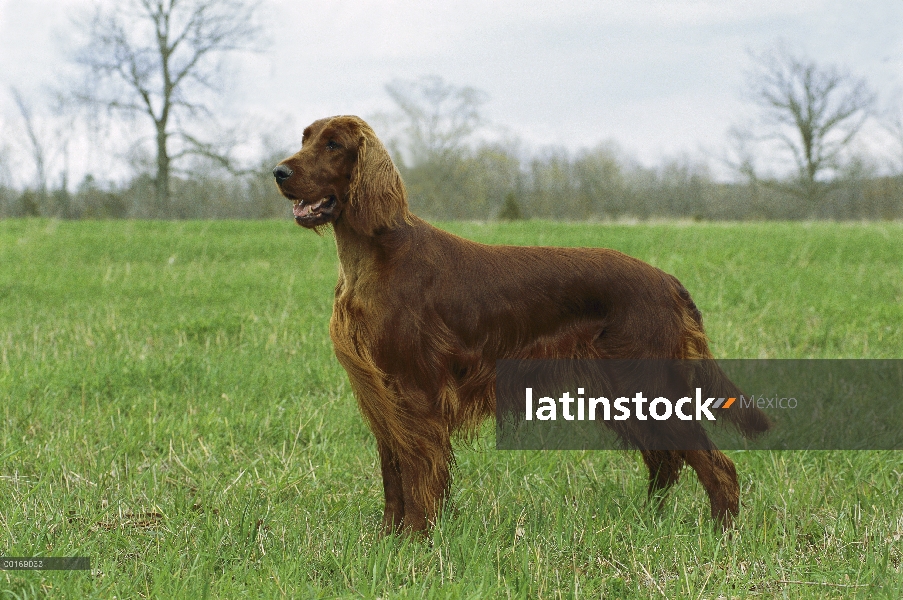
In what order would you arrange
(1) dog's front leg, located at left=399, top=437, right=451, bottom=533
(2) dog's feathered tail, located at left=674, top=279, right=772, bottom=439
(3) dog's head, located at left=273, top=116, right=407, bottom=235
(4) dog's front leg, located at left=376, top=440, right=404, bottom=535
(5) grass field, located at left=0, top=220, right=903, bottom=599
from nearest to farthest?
1. (5) grass field, located at left=0, top=220, right=903, bottom=599
2. (3) dog's head, located at left=273, top=116, right=407, bottom=235
3. (1) dog's front leg, located at left=399, top=437, right=451, bottom=533
4. (4) dog's front leg, located at left=376, top=440, right=404, bottom=535
5. (2) dog's feathered tail, located at left=674, top=279, right=772, bottom=439

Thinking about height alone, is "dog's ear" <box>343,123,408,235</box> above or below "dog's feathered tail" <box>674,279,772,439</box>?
above

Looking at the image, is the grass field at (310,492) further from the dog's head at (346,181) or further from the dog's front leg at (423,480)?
the dog's head at (346,181)

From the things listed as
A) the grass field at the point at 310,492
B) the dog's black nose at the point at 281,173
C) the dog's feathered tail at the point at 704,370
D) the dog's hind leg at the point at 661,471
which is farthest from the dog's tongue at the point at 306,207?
the dog's hind leg at the point at 661,471

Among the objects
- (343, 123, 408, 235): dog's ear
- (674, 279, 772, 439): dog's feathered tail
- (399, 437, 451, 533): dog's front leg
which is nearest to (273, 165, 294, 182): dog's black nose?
(343, 123, 408, 235): dog's ear

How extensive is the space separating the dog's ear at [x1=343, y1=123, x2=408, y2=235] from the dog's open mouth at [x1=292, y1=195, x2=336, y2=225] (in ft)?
0.23

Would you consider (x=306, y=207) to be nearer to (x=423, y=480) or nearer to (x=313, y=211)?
(x=313, y=211)

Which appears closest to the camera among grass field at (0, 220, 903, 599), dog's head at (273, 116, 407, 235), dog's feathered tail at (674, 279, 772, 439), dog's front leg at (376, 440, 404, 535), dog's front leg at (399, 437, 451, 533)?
grass field at (0, 220, 903, 599)

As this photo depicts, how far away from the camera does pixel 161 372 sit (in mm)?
4695

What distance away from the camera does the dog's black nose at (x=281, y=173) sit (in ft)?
7.70

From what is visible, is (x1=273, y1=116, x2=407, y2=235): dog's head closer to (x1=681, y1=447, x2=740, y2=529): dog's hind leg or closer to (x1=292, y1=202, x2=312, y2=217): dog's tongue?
(x1=292, y1=202, x2=312, y2=217): dog's tongue

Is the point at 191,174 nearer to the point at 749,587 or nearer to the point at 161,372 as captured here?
the point at 161,372

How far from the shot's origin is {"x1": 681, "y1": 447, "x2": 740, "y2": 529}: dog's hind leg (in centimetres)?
287

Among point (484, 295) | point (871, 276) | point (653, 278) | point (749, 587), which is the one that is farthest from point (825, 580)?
point (871, 276)

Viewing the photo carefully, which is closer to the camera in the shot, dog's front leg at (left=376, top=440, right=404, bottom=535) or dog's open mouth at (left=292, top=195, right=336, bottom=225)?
dog's open mouth at (left=292, top=195, right=336, bottom=225)
